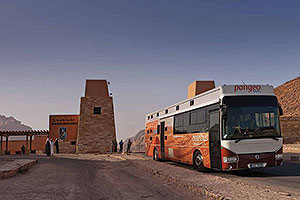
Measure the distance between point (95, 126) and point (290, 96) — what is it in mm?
44108

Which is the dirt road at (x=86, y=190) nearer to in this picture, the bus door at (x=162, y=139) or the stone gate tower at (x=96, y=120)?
the bus door at (x=162, y=139)

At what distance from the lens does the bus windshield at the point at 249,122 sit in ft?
30.8

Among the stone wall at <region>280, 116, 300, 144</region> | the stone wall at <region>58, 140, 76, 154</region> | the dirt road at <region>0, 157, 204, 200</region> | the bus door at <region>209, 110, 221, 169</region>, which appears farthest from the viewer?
the stone wall at <region>280, 116, 300, 144</region>

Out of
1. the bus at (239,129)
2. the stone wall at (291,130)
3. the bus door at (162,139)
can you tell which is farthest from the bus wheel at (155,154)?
the stone wall at (291,130)

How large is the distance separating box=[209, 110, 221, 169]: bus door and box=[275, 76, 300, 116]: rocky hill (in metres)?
46.3

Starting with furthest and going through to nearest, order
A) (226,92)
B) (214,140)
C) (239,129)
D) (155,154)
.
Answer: (155,154)
(214,140)
(226,92)
(239,129)

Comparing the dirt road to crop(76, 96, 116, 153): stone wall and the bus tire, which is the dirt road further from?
crop(76, 96, 116, 153): stone wall

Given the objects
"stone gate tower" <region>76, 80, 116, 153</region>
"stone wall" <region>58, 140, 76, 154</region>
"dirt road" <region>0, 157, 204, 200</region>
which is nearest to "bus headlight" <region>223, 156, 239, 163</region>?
"dirt road" <region>0, 157, 204, 200</region>

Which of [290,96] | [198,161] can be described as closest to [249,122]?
[198,161]

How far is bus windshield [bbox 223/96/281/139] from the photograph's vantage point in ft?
30.8

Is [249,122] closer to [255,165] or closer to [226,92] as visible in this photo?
[226,92]

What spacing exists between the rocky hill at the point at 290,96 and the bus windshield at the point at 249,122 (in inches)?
1810

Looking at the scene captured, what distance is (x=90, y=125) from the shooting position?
32.7 m

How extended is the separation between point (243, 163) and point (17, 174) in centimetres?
865
